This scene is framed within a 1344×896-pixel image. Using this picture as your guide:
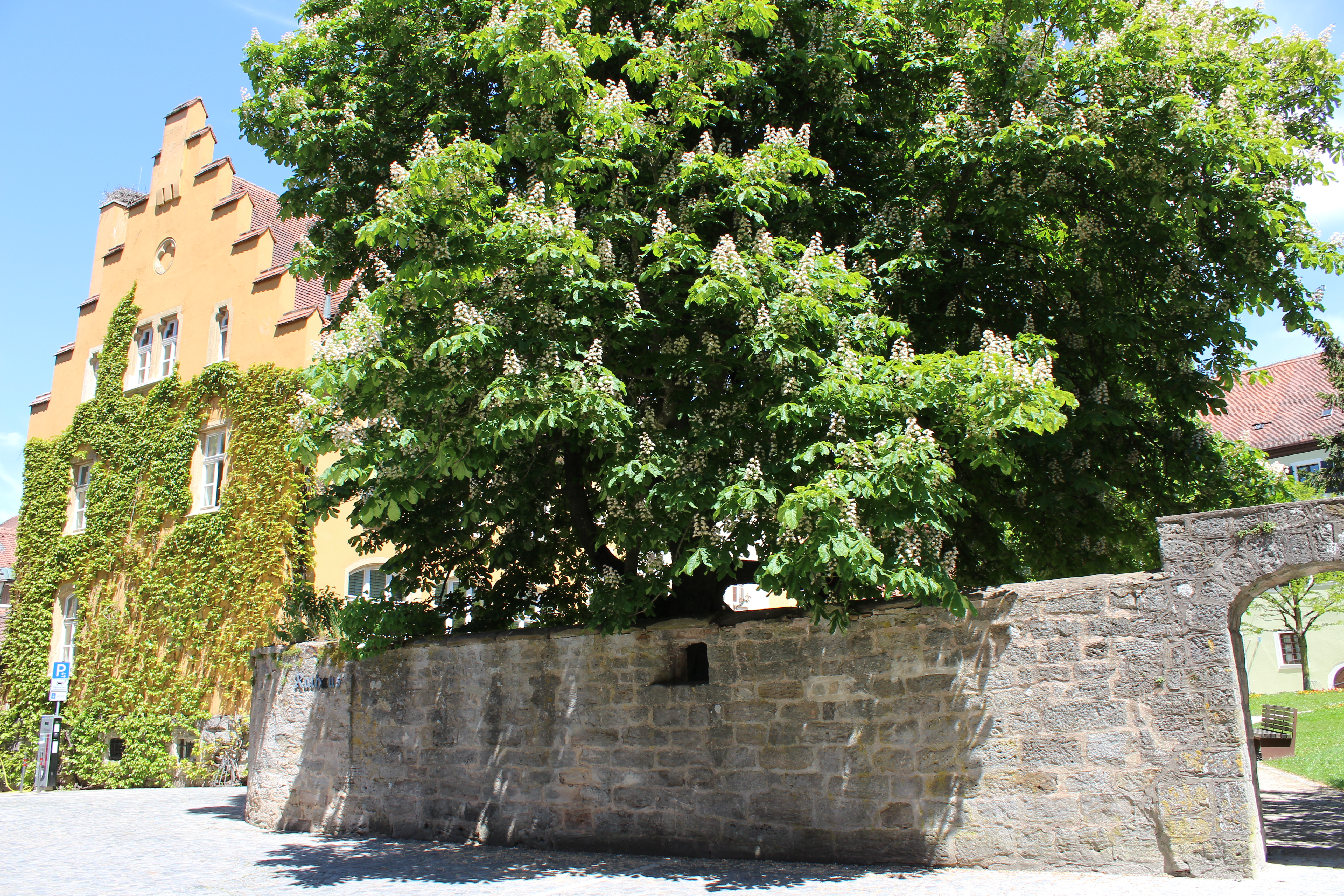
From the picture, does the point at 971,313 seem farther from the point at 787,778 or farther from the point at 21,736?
the point at 21,736

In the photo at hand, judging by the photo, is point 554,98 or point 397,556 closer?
point 554,98

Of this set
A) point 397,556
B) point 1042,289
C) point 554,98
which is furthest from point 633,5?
point 397,556

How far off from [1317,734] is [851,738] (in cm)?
1679

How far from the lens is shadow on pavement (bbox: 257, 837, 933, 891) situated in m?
7.18

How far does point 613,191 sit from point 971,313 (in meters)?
3.51

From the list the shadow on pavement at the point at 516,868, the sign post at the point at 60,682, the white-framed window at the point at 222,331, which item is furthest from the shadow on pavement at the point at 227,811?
the white-framed window at the point at 222,331

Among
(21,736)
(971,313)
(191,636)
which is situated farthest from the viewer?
(21,736)

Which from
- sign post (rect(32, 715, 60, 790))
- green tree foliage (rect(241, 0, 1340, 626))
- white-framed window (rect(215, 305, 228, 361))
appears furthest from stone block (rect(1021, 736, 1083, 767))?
sign post (rect(32, 715, 60, 790))

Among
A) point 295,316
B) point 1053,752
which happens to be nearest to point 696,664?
point 1053,752

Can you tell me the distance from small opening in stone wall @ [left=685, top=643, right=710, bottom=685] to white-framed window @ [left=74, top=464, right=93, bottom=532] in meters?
17.8

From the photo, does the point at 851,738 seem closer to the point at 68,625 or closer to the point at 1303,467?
the point at 68,625

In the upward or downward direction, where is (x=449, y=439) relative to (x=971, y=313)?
downward

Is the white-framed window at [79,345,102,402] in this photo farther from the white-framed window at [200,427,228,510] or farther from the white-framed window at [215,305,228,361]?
the white-framed window at [200,427,228,510]

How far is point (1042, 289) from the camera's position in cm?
911
